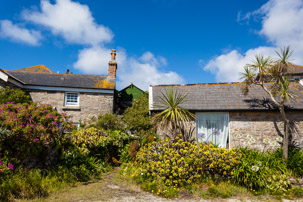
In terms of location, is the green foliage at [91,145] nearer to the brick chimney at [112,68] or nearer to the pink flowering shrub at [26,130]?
the pink flowering shrub at [26,130]

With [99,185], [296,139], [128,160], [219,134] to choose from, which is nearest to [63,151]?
[99,185]

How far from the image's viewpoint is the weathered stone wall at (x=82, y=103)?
51.5ft

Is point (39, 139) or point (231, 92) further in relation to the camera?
point (231, 92)

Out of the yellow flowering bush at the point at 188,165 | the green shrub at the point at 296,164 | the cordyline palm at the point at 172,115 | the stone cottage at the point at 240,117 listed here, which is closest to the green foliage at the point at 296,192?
the green shrub at the point at 296,164

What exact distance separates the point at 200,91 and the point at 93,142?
7.37m

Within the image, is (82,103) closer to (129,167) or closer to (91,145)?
(91,145)

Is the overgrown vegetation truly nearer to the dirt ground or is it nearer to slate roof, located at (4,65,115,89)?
the dirt ground

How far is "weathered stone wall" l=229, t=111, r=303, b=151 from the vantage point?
10.1m

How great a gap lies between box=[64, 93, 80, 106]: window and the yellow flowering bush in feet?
36.9

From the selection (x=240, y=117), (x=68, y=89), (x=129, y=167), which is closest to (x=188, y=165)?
(x=129, y=167)

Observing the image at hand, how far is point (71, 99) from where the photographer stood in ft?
53.2

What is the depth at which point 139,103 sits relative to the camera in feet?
51.5

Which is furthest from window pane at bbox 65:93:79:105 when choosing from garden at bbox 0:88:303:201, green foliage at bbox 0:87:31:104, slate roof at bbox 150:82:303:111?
garden at bbox 0:88:303:201

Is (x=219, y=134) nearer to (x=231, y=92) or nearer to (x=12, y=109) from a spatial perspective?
(x=231, y=92)
